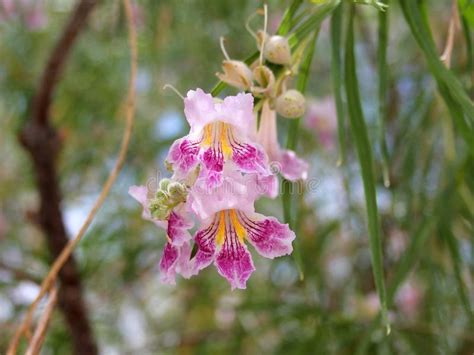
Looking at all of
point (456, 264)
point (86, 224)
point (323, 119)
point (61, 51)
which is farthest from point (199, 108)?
point (323, 119)

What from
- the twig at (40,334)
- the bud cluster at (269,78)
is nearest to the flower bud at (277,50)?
the bud cluster at (269,78)

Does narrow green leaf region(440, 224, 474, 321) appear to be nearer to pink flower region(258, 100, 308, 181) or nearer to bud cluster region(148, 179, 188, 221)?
pink flower region(258, 100, 308, 181)

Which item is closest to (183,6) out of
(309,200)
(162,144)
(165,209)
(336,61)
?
(162,144)

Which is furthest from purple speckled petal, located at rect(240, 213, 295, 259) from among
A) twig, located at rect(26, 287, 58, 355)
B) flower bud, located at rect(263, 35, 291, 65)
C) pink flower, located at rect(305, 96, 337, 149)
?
pink flower, located at rect(305, 96, 337, 149)

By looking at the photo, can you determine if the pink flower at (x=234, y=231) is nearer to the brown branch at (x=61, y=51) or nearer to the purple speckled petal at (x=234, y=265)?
the purple speckled petal at (x=234, y=265)

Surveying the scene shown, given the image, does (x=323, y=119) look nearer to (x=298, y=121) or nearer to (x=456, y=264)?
(x=456, y=264)

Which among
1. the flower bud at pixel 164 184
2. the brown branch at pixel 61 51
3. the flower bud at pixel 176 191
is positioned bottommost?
the flower bud at pixel 176 191

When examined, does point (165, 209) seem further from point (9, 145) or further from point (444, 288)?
point (9, 145)
